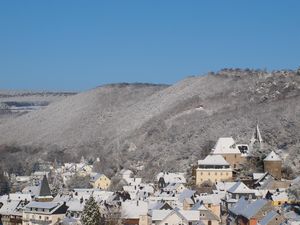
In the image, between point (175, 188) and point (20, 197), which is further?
point (175, 188)

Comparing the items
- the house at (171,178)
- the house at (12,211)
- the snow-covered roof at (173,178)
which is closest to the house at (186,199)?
the house at (171,178)

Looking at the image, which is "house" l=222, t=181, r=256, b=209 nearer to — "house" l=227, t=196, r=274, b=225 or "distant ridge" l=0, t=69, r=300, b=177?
"house" l=227, t=196, r=274, b=225

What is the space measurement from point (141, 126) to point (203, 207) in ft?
418

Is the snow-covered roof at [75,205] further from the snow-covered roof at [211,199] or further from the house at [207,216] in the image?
the house at [207,216]

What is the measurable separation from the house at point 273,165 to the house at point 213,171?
5772 mm

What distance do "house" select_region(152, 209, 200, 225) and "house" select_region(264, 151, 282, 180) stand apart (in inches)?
814

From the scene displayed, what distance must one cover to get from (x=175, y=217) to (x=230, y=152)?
33083mm

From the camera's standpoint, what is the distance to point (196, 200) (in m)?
71.5

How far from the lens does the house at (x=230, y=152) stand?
95562 millimetres

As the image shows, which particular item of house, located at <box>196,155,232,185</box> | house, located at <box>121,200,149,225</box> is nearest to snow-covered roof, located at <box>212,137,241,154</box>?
house, located at <box>196,155,232,185</box>

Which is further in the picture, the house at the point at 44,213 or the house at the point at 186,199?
the house at the point at 44,213

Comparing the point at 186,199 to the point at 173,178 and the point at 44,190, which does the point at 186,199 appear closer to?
the point at 44,190

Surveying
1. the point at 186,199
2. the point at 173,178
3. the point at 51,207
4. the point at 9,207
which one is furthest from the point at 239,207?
the point at 173,178

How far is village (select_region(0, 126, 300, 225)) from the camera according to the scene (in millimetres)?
63750
